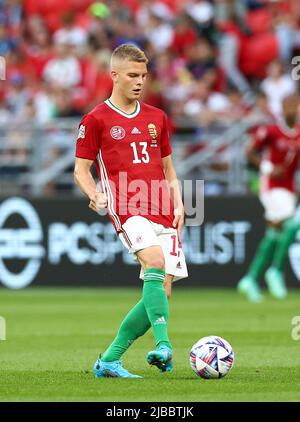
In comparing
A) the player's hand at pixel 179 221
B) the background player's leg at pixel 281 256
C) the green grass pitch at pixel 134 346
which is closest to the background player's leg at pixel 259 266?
the background player's leg at pixel 281 256

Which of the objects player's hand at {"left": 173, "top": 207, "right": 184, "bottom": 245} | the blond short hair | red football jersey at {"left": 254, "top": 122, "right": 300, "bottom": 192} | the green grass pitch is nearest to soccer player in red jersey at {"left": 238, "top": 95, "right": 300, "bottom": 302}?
red football jersey at {"left": 254, "top": 122, "right": 300, "bottom": 192}

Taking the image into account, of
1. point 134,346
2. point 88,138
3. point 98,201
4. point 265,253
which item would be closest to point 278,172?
point 265,253

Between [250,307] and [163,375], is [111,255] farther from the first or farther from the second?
[163,375]

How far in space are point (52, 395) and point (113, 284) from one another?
11285 millimetres

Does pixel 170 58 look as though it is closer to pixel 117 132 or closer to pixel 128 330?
pixel 117 132

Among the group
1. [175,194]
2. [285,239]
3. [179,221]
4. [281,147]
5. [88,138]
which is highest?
[281,147]

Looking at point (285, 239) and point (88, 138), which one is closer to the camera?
point (88, 138)

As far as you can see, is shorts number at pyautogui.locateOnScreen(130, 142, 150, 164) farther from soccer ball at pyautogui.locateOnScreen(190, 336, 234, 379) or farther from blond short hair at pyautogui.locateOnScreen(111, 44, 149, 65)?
soccer ball at pyautogui.locateOnScreen(190, 336, 234, 379)

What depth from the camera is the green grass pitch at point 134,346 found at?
23.9 feet

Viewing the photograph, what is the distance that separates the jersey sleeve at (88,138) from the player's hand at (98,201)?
413 mm

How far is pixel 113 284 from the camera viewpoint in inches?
725

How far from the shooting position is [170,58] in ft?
65.4

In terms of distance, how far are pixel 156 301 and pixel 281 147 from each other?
894 cm
